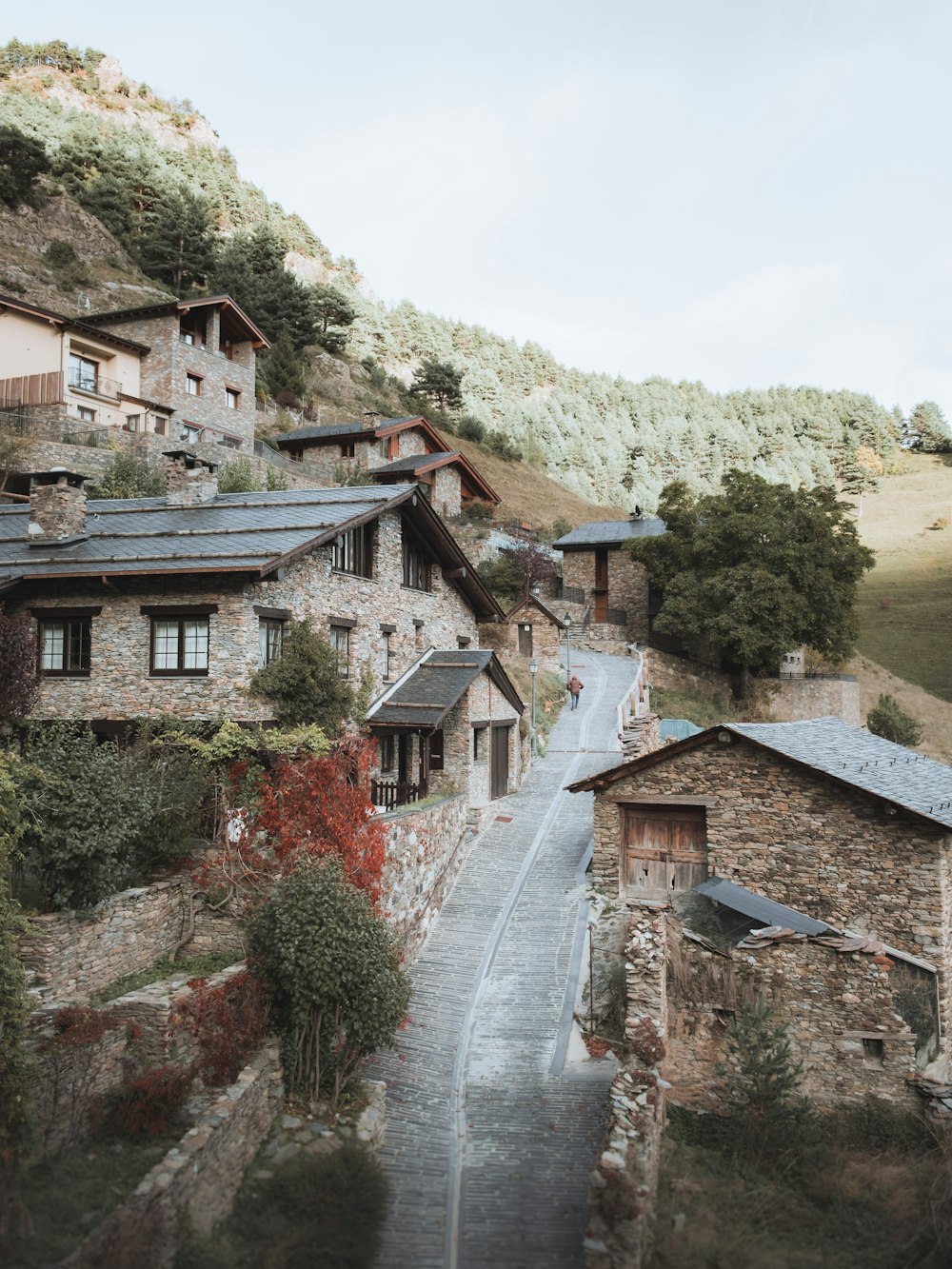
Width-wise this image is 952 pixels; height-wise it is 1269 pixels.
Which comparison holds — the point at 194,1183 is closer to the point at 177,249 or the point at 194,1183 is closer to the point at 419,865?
the point at 419,865

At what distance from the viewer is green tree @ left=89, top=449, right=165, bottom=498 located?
30344mm

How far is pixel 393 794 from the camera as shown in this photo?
19969 millimetres

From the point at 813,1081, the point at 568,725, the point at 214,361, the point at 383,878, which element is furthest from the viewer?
the point at 214,361

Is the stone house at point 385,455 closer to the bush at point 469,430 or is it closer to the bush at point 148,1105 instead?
the bush at point 469,430

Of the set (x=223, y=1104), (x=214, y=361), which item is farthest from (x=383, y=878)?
(x=214, y=361)

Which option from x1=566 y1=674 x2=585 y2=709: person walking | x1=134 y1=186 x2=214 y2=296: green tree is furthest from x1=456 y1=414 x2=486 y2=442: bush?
x1=566 y1=674 x2=585 y2=709: person walking

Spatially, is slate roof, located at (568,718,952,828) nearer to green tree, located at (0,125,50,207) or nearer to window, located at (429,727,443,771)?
window, located at (429,727,443,771)

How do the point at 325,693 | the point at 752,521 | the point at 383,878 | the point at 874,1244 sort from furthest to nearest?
the point at 752,521 < the point at 325,693 < the point at 383,878 < the point at 874,1244

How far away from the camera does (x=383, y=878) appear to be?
659 inches

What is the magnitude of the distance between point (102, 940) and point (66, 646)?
27.1ft

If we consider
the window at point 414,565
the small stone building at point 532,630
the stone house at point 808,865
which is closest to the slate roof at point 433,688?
the window at point 414,565

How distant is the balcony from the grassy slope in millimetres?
44950

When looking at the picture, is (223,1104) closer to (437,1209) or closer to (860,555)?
(437,1209)

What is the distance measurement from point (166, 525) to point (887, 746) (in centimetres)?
1776
